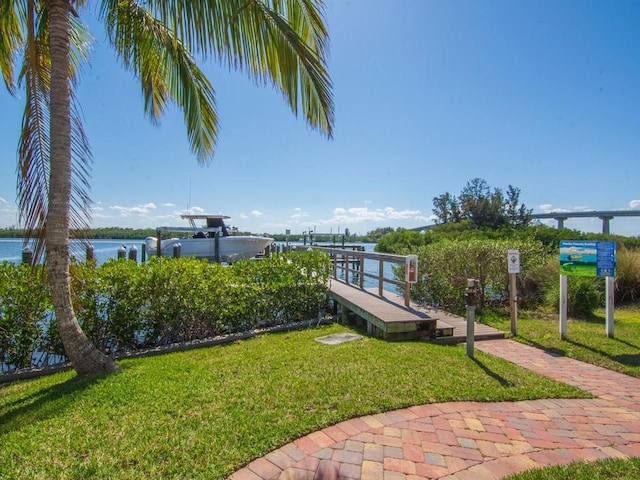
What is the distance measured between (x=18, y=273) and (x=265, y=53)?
171 inches

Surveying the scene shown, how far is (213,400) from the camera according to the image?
10.7ft

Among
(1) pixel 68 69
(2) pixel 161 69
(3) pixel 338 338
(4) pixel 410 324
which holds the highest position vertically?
(2) pixel 161 69

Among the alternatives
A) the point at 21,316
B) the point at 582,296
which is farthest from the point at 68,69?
the point at 582,296

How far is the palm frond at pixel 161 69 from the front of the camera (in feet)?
14.4

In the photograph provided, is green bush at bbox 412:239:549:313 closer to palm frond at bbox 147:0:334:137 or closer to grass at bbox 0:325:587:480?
grass at bbox 0:325:587:480

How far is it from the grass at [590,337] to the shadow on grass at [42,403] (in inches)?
237

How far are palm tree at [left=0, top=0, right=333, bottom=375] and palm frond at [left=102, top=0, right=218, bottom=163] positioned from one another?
0.8 inches

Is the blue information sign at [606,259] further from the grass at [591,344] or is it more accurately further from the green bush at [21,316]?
the green bush at [21,316]

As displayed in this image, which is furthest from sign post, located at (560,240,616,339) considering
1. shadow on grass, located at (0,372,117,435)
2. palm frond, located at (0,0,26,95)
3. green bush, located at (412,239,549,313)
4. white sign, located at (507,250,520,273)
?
palm frond, located at (0,0,26,95)

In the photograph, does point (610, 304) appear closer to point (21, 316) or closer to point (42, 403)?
point (42, 403)

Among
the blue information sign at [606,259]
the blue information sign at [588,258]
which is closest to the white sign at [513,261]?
the blue information sign at [588,258]

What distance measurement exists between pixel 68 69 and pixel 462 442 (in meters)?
5.17

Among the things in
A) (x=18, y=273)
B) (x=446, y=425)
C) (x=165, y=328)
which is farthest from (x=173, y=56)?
(x=446, y=425)

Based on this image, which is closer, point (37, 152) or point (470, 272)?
point (37, 152)
